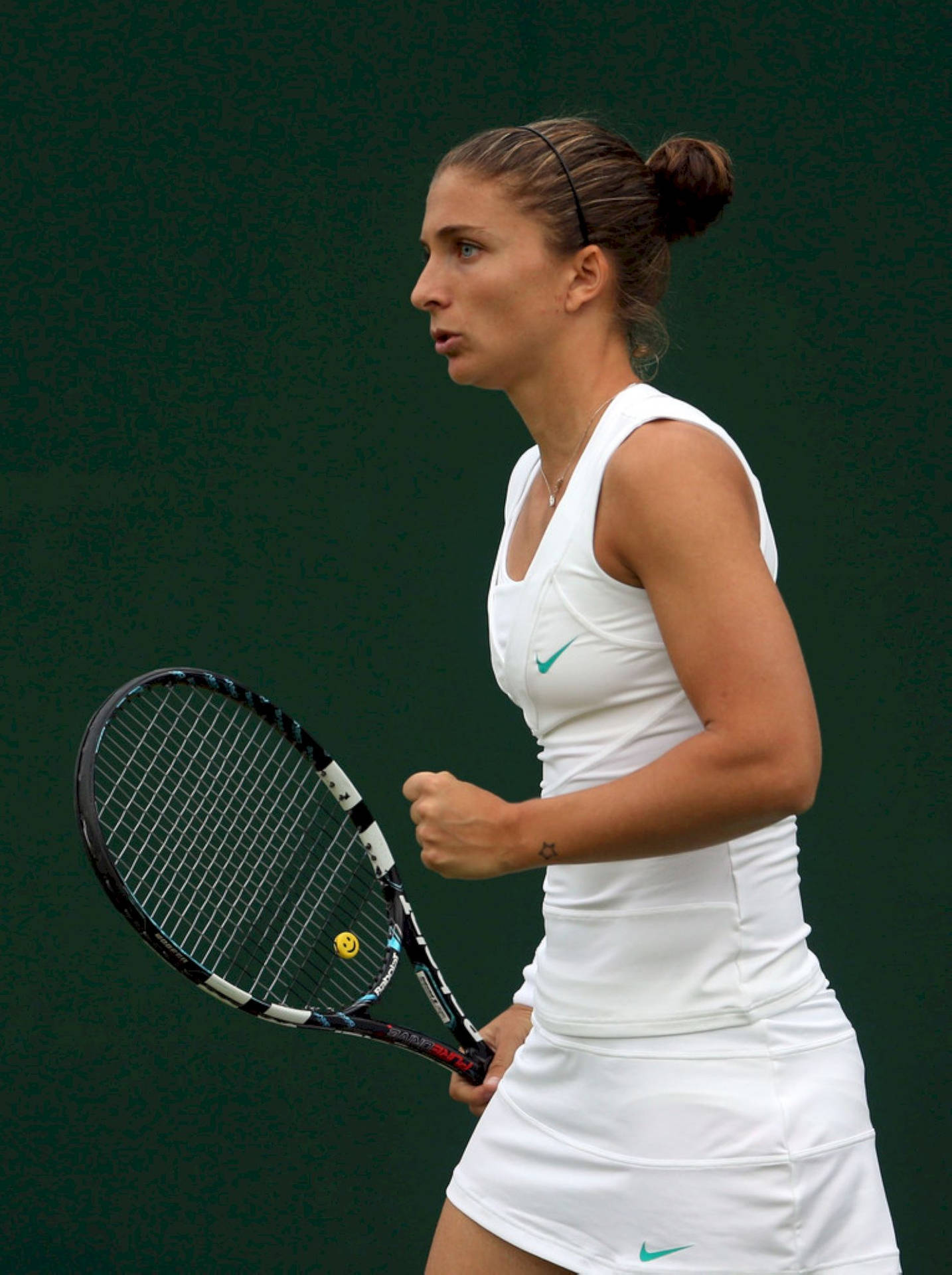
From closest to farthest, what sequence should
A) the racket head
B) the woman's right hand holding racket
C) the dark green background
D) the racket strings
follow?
the woman's right hand holding racket
the racket head
the racket strings
the dark green background

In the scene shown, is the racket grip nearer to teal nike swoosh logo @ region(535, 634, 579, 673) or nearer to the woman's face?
teal nike swoosh logo @ region(535, 634, 579, 673)

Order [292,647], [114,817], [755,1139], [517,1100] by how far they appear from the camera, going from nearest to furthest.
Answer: [755,1139] < [517,1100] < [114,817] < [292,647]

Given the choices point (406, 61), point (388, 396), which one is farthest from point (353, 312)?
point (406, 61)

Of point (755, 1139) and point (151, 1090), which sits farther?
point (151, 1090)

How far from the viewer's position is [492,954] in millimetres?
2613

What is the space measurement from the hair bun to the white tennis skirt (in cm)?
66

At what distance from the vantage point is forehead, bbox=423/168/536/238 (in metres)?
1.36

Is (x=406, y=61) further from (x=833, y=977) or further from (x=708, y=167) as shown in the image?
(x=833, y=977)

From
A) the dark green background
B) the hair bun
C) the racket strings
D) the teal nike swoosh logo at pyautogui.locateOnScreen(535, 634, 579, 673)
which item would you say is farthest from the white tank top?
the dark green background

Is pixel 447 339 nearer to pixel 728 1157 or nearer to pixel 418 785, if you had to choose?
pixel 418 785

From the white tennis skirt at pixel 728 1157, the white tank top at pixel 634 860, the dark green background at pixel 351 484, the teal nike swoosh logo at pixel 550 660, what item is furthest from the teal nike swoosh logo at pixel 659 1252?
the dark green background at pixel 351 484

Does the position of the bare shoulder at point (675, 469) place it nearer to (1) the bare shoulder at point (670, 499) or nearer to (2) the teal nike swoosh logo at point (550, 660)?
(1) the bare shoulder at point (670, 499)

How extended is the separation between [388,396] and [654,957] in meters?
1.49

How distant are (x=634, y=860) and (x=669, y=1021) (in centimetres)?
12
